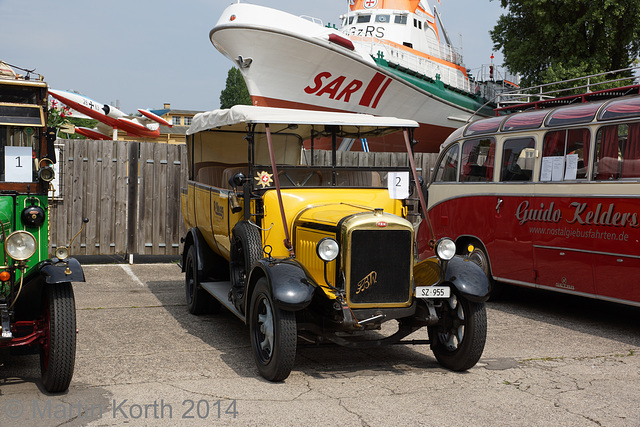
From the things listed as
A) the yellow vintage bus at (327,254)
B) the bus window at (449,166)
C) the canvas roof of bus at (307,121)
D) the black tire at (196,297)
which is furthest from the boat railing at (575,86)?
the black tire at (196,297)

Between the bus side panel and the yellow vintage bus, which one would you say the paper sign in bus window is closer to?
the bus side panel

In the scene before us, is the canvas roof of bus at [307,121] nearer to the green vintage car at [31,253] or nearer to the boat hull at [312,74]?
the green vintage car at [31,253]

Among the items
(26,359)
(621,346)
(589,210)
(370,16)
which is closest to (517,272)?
(589,210)

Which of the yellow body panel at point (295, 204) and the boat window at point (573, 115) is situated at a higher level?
the boat window at point (573, 115)

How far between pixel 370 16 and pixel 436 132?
480 cm

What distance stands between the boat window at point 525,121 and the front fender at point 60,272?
630 cm

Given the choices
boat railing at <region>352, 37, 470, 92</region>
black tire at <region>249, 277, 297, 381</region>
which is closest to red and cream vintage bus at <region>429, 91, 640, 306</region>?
black tire at <region>249, 277, 297, 381</region>

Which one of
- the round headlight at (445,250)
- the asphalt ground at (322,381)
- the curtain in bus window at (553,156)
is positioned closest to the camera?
the asphalt ground at (322,381)

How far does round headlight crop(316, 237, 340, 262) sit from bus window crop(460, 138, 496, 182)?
188 inches

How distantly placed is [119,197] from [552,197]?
26.2 feet

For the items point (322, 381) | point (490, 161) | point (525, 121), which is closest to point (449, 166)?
point (490, 161)

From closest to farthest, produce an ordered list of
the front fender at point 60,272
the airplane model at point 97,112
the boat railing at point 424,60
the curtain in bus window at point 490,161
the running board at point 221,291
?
the front fender at point 60,272 < the running board at point 221,291 < the curtain in bus window at point 490,161 < the boat railing at point 424,60 < the airplane model at point 97,112

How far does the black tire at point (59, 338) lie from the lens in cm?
487

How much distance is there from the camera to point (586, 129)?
819cm
